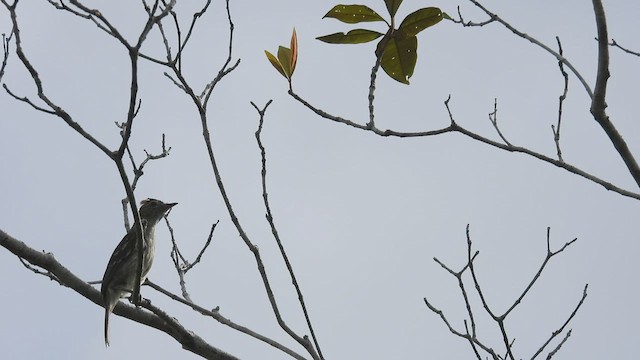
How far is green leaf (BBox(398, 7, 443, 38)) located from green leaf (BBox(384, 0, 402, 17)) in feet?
0.24

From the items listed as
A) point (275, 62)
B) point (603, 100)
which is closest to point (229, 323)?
point (275, 62)

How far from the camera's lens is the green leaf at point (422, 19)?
4.37 m

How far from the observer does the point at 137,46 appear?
4047 mm

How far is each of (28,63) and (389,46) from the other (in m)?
1.87

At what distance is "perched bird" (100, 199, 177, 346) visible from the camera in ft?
24.2

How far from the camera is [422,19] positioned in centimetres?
437

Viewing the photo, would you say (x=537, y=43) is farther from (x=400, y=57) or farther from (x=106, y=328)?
(x=106, y=328)

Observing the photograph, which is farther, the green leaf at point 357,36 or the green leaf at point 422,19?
the green leaf at point 357,36

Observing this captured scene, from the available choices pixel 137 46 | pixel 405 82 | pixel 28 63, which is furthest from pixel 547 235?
pixel 28 63

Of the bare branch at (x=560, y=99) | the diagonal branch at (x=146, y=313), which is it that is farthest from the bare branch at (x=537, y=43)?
the diagonal branch at (x=146, y=313)

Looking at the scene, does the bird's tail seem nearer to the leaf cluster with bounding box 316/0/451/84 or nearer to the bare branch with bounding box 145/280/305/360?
the bare branch with bounding box 145/280/305/360

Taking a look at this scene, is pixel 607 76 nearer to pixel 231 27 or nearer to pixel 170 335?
pixel 231 27

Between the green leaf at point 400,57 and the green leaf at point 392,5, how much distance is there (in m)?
0.13

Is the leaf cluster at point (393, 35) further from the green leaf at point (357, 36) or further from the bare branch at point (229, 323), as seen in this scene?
the bare branch at point (229, 323)
